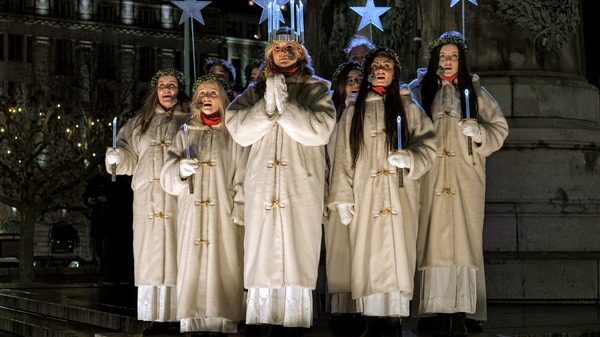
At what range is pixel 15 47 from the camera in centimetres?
5431

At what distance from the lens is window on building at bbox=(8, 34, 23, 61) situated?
177 feet

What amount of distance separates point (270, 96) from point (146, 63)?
50110 mm

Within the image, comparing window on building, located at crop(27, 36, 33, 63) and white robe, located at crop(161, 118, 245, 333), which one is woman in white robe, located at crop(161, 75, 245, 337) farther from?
window on building, located at crop(27, 36, 33, 63)

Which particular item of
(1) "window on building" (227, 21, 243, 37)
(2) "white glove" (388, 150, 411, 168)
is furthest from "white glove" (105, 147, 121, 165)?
(1) "window on building" (227, 21, 243, 37)

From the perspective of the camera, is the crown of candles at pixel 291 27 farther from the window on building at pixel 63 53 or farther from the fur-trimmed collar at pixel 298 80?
the window on building at pixel 63 53

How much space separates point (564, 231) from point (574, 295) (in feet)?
2.83

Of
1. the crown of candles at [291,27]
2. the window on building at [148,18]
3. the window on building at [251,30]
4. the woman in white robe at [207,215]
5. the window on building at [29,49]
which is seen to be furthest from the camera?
the window on building at [251,30]

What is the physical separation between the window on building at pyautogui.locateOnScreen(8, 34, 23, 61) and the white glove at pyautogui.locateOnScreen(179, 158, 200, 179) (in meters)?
48.7

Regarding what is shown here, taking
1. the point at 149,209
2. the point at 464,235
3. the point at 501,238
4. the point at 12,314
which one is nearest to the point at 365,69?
the point at 464,235

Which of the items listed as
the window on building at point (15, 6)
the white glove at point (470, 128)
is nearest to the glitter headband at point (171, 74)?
the white glove at point (470, 128)

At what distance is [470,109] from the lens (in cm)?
834

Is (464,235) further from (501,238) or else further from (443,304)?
(501,238)

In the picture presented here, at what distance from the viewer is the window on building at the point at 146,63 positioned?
5537 centimetres

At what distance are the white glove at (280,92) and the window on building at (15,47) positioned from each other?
49.3 meters
